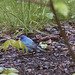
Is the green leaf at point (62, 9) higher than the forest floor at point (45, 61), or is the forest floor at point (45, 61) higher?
the green leaf at point (62, 9)

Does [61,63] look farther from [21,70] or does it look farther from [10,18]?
[10,18]

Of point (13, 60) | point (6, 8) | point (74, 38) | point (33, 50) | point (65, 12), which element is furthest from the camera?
point (6, 8)

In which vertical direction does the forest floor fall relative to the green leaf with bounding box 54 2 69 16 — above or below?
below

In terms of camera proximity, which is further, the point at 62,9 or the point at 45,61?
the point at 45,61

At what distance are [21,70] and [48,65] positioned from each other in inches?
12.9

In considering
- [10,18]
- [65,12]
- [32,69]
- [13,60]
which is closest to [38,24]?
[10,18]

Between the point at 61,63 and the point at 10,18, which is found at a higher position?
the point at 10,18

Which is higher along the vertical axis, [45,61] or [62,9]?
[62,9]

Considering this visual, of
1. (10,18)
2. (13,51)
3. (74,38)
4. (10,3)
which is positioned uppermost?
(10,3)

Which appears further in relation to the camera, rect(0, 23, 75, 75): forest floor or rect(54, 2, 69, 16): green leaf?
rect(0, 23, 75, 75): forest floor

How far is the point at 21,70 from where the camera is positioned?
4.33 feet

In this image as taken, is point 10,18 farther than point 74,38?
Yes

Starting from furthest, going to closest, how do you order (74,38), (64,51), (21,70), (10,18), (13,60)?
(10,18), (74,38), (64,51), (13,60), (21,70)

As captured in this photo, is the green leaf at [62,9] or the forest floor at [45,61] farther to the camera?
the forest floor at [45,61]
